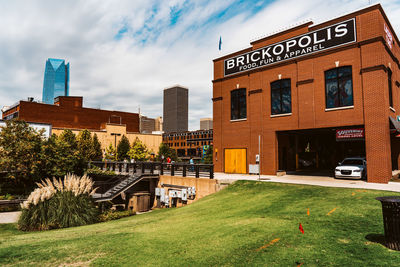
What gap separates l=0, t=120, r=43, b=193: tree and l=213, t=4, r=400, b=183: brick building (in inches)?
700

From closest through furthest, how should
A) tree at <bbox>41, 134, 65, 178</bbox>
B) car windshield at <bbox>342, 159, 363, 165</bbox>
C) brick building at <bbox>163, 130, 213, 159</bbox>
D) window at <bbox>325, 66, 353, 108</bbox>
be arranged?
window at <bbox>325, 66, 353, 108</bbox>
car windshield at <bbox>342, 159, 363, 165</bbox>
tree at <bbox>41, 134, 65, 178</bbox>
brick building at <bbox>163, 130, 213, 159</bbox>

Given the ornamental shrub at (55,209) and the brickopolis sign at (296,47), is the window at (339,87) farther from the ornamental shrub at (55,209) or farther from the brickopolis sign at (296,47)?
the ornamental shrub at (55,209)

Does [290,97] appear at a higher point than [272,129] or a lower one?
higher

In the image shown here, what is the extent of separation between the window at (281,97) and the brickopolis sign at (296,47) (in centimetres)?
215

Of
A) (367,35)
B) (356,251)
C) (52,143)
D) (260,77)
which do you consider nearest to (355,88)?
(367,35)

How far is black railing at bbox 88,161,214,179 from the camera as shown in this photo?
19.6 meters

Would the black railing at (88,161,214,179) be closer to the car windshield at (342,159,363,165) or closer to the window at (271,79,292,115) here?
the window at (271,79,292,115)

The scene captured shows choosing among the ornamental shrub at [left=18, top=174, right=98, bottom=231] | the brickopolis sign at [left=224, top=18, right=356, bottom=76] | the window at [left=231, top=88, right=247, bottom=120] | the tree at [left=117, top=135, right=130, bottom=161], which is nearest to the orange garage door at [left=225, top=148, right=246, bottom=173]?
the window at [left=231, top=88, right=247, bottom=120]

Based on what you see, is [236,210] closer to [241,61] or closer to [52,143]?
[241,61]

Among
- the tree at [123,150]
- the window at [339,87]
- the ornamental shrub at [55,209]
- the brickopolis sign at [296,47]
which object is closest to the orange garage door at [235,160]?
the brickopolis sign at [296,47]

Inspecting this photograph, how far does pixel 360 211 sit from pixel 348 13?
16773 millimetres

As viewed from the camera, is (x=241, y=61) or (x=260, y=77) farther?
(x=241, y=61)

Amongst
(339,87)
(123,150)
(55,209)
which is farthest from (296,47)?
(123,150)

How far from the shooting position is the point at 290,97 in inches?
876
